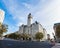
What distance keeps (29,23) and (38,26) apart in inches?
499

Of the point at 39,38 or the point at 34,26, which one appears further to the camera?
the point at 34,26

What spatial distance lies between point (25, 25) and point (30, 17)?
1798cm

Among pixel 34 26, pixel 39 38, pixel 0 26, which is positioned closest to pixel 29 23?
pixel 34 26

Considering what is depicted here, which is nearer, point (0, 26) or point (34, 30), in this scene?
point (0, 26)

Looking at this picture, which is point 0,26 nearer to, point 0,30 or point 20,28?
point 0,30

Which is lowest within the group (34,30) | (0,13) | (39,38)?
(39,38)

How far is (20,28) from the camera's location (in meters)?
172

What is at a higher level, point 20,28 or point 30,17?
point 30,17

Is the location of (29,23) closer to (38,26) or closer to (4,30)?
(38,26)

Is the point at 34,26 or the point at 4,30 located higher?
the point at 34,26

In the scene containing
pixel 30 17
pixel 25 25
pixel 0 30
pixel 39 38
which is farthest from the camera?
pixel 25 25

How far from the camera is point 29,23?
16438 centimetres

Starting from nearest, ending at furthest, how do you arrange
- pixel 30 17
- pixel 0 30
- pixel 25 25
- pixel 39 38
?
pixel 0 30, pixel 39 38, pixel 30 17, pixel 25 25

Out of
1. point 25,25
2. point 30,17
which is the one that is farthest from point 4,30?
point 25,25
